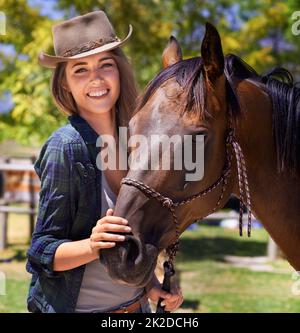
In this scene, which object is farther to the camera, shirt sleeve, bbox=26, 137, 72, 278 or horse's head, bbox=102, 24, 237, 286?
shirt sleeve, bbox=26, 137, 72, 278

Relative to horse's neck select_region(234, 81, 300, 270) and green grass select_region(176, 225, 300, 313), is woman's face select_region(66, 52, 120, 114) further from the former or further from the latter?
green grass select_region(176, 225, 300, 313)

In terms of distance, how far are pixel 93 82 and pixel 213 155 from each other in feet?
1.85

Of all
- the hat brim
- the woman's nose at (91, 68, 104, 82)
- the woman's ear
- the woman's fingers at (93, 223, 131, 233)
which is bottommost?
the woman's fingers at (93, 223, 131, 233)

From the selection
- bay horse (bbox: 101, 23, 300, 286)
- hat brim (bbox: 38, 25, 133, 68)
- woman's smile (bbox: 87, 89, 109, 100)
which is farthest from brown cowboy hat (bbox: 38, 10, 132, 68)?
bay horse (bbox: 101, 23, 300, 286)

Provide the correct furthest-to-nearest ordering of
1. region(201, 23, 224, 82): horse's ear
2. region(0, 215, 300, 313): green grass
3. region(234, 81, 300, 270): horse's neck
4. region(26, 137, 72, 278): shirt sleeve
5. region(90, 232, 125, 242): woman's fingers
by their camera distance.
Answer: region(0, 215, 300, 313): green grass → region(234, 81, 300, 270): horse's neck → region(26, 137, 72, 278): shirt sleeve → region(201, 23, 224, 82): horse's ear → region(90, 232, 125, 242): woman's fingers

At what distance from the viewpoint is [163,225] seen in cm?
179

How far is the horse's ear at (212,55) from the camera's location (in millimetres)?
1763

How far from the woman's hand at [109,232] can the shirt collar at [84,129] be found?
0.39 meters

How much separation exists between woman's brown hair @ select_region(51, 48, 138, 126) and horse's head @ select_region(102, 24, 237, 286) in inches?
9.4

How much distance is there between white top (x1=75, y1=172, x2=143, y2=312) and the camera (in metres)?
1.96

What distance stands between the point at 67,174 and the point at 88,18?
690mm

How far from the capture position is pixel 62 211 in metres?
1.87

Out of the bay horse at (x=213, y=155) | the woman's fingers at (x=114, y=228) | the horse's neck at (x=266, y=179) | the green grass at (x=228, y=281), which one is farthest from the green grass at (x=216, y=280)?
the woman's fingers at (x=114, y=228)
